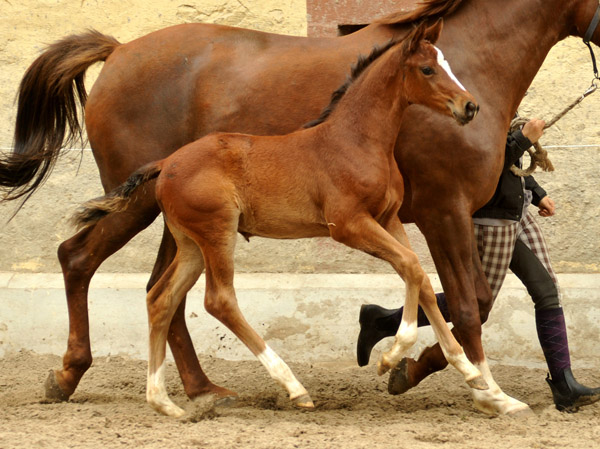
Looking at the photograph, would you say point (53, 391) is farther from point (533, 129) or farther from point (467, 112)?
point (533, 129)

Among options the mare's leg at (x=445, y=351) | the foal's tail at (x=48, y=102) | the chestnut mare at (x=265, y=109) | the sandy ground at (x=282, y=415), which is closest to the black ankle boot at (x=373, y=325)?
the sandy ground at (x=282, y=415)

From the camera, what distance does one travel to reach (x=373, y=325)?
4746mm

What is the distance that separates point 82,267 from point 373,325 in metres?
1.59

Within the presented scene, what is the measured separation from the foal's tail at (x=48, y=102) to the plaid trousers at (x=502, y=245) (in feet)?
7.38

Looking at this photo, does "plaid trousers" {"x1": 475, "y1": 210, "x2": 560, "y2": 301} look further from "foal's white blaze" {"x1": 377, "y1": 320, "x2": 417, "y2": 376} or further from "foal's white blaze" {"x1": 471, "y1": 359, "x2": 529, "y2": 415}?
"foal's white blaze" {"x1": 377, "y1": 320, "x2": 417, "y2": 376}

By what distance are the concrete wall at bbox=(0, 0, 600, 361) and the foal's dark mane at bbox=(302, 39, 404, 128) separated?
2.06 meters

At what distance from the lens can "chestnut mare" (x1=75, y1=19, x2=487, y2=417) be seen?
140 inches

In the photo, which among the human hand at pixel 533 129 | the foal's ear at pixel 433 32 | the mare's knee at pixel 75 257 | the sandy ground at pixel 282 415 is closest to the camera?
the sandy ground at pixel 282 415

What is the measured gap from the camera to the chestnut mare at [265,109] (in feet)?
13.2

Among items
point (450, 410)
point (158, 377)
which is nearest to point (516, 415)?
point (450, 410)

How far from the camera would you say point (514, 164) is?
14.2 ft

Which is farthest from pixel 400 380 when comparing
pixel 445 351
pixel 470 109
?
pixel 470 109

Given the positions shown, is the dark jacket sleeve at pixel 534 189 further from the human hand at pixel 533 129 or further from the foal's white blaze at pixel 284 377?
the foal's white blaze at pixel 284 377

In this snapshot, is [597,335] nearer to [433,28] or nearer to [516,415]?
[516,415]
